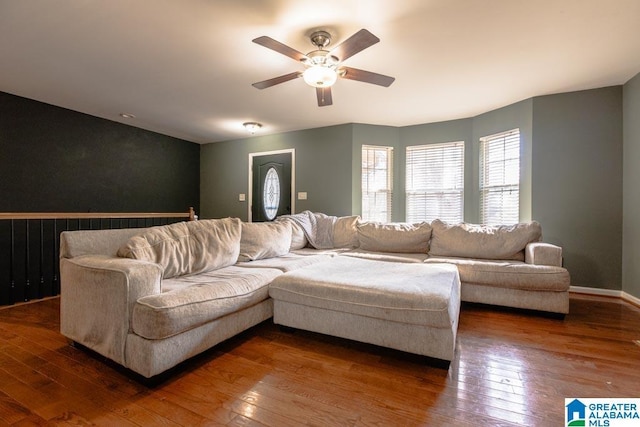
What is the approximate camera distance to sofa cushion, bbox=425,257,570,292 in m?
2.58

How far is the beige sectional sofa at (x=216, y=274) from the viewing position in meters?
1.62

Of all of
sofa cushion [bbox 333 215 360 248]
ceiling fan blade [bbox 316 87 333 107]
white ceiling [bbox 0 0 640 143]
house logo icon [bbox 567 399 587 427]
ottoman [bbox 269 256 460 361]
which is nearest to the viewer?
house logo icon [bbox 567 399 587 427]

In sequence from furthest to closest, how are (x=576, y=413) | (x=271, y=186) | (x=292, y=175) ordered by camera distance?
(x=271, y=186), (x=292, y=175), (x=576, y=413)

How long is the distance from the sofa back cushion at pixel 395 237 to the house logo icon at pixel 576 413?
2.28 metres

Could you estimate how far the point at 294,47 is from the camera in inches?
96.8

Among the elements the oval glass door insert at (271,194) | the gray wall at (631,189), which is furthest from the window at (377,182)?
the gray wall at (631,189)

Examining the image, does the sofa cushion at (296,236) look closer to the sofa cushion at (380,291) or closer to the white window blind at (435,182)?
the sofa cushion at (380,291)

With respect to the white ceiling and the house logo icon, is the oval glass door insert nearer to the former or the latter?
the white ceiling

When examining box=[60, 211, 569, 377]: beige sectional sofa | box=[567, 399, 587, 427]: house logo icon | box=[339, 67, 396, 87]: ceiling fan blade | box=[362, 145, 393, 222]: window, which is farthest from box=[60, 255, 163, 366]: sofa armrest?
box=[362, 145, 393, 222]: window

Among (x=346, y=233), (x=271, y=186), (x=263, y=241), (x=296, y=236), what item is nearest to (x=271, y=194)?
(x=271, y=186)

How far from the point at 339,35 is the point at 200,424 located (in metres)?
2.64

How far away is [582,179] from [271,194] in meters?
4.46

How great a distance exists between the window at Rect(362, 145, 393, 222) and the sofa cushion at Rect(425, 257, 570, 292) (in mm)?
1952

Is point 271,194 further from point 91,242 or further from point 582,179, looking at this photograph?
point 582,179
